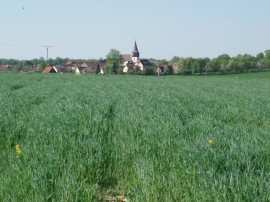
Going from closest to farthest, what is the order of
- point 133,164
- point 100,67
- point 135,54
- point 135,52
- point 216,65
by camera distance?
point 133,164 < point 216,65 < point 100,67 < point 135,54 < point 135,52

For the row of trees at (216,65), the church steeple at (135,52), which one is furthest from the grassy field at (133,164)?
the church steeple at (135,52)

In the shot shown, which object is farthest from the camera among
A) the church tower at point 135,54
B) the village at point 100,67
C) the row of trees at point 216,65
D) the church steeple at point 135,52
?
the church steeple at point 135,52

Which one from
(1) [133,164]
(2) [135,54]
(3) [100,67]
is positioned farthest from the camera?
(2) [135,54]

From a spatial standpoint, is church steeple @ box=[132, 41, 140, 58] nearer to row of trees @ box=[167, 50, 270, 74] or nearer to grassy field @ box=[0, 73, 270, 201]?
row of trees @ box=[167, 50, 270, 74]

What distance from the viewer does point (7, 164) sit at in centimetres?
509

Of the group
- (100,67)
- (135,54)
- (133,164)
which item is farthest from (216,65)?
(133,164)

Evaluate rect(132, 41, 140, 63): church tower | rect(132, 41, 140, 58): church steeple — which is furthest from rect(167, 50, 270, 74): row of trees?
rect(132, 41, 140, 58): church steeple

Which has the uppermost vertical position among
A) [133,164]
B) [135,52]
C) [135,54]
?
[135,52]

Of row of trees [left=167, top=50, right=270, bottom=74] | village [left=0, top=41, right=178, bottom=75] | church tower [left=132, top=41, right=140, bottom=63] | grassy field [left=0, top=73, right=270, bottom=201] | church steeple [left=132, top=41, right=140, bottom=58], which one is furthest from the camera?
church steeple [left=132, top=41, right=140, bottom=58]

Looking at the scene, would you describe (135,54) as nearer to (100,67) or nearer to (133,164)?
(100,67)

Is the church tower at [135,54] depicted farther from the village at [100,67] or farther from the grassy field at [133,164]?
the grassy field at [133,164]

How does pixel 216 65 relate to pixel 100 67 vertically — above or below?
above

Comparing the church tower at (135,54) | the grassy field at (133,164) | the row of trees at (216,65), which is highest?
the church tower at (135,54)

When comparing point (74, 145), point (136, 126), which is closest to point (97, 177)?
point (74, 145)
